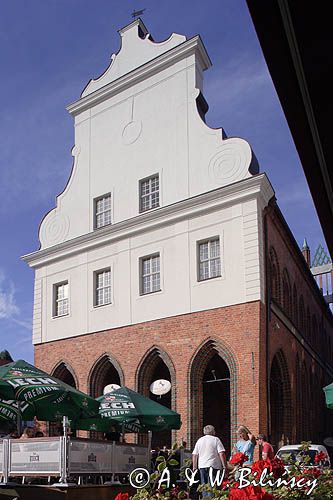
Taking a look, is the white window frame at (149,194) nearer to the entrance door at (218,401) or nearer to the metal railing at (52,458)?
the entrance door at (218,401)

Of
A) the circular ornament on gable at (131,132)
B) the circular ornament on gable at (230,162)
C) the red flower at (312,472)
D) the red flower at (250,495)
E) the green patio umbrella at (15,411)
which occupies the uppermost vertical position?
the circular ornament on gable at (131,132)

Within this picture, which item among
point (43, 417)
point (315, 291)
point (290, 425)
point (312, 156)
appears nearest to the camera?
point (312, 156)

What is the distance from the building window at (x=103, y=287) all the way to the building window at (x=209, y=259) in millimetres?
4469

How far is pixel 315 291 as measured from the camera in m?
35.9

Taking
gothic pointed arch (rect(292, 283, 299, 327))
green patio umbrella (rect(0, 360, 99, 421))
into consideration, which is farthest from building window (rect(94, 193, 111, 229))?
green patio umbrella (rect(0, 360, 99, 421))

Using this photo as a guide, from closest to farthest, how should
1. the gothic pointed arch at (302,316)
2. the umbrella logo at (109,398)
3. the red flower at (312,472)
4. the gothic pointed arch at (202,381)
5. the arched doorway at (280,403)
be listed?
the red flower at (312,472) < the umbrella logo at (109,398) < the gothic pointed arch at (202,381) < the arched doorway at (280,403) < the gothic pointed arch at (302,316)

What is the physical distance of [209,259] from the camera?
23078 mm

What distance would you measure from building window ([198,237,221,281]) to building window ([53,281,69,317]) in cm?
679

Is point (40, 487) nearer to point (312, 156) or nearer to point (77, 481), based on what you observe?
point (77, 481)

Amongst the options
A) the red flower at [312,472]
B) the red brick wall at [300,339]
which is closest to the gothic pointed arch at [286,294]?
the red brick wall at [300,339]

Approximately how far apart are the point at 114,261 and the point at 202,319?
5090 mm

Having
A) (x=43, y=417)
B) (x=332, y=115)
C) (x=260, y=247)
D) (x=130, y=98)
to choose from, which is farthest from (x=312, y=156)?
(x=130, y=98)

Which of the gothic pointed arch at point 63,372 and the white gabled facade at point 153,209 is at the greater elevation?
the white gabled facade at point 153,209

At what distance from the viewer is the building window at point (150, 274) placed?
80.2 ft
